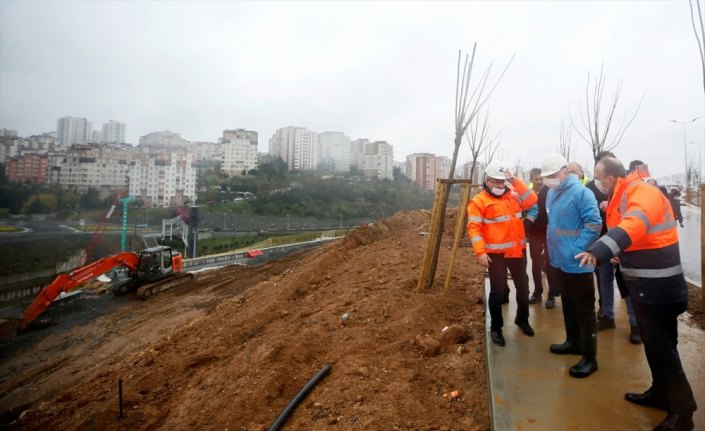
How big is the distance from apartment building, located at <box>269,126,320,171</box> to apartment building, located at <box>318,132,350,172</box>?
1590 millimetres

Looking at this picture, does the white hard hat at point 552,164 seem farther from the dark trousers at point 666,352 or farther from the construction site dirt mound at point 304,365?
the construction site dirt mound at point 304,365

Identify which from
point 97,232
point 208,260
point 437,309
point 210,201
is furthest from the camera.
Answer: point 210,201

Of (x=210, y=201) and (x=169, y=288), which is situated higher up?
(x=210, y=201)

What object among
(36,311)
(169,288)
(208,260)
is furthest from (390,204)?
(36,311)

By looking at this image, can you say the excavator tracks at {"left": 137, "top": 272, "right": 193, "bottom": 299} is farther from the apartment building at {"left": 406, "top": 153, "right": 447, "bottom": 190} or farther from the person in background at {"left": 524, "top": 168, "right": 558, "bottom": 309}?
the apartment building at {"left": 406, "top": 153, "right": 447, "bottom": 190}

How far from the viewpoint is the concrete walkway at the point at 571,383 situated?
224cm

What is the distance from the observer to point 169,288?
14.9 metres

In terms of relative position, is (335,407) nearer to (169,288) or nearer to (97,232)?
(169,288)

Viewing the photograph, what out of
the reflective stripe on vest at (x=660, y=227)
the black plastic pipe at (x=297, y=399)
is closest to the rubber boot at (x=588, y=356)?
the reflective stripe on vest at (x=660, y=227)

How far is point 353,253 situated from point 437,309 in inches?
284

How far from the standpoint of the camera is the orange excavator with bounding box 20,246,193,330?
12219 millimetres

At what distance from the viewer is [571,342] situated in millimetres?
3113

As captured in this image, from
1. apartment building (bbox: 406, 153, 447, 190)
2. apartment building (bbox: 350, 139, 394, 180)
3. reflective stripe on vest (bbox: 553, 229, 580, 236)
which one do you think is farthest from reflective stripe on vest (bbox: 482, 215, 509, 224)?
apartment building (bbox: 350, 139, 394, 180)

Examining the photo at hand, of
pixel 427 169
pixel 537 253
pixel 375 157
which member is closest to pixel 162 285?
pixel 537 253
